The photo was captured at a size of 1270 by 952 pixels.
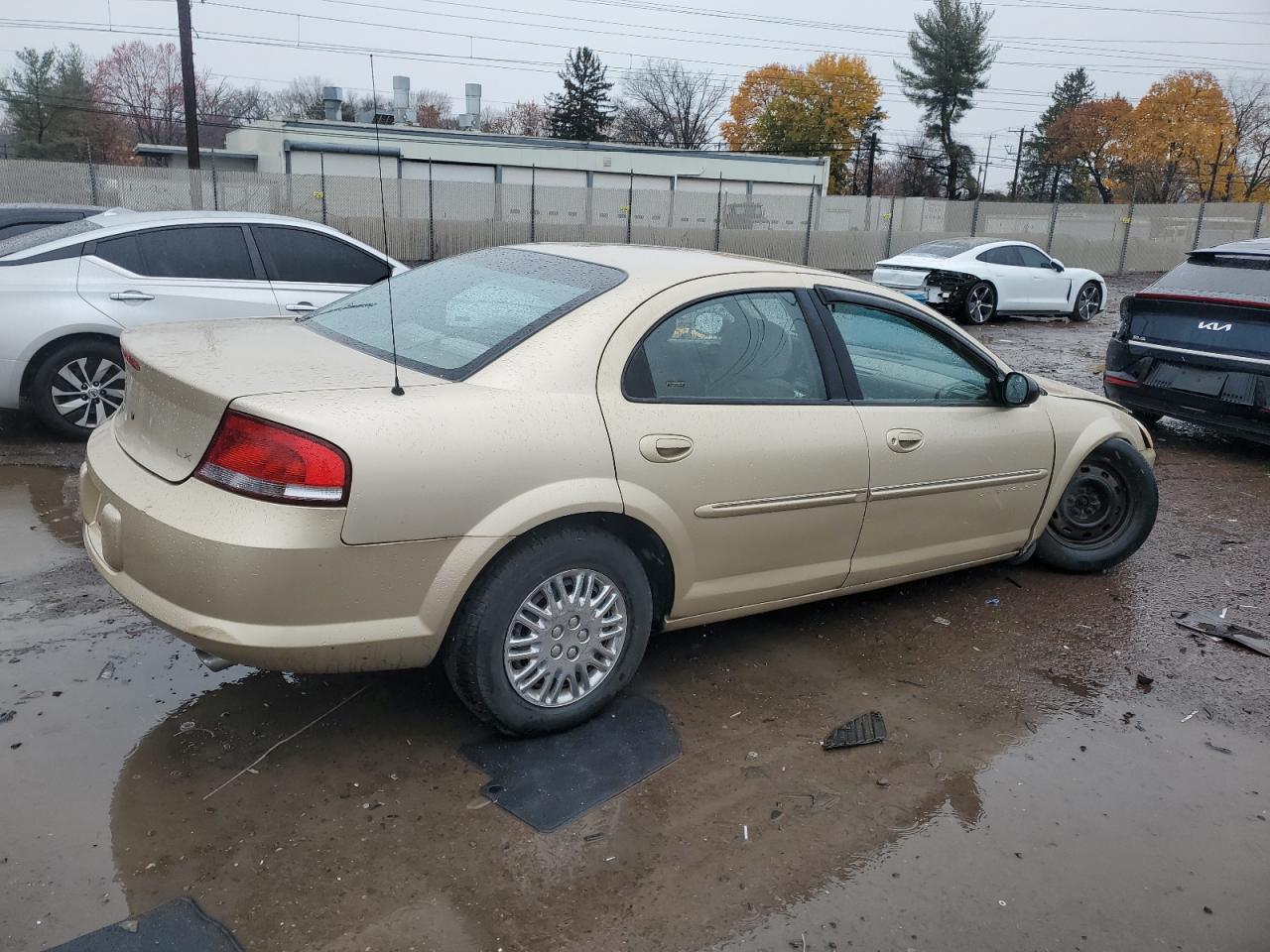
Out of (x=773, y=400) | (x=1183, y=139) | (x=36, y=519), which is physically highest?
(x=1183, y=139)

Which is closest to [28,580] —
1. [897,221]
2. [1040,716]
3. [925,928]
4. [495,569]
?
[495,569]

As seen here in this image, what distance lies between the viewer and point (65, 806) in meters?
2.91

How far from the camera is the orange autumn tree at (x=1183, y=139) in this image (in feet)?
173

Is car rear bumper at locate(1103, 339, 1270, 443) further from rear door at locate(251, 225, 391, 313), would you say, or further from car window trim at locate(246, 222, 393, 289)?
rear door at locate(251, 225, 391, 313)

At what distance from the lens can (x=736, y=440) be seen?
11.7ft

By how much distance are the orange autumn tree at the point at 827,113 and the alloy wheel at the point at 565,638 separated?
67.2 metres

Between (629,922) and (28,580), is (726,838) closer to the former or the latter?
(629,922)

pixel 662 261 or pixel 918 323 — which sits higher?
pixel 662 261

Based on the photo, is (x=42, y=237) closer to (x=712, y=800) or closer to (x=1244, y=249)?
(x=712, y=800)

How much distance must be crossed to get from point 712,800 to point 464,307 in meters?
1.91

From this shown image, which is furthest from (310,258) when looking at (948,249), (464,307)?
(948,249)

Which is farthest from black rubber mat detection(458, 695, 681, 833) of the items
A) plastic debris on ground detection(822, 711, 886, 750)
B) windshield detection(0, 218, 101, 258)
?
windshield detection(0, 218, 101, 258)

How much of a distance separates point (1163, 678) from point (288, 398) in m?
3.59

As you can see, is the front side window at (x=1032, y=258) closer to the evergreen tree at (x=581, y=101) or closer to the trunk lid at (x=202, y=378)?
the trunk lid at (x=202, y=378)
